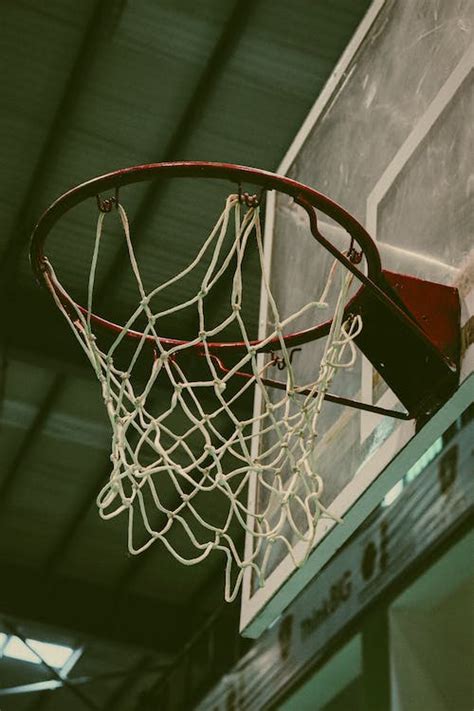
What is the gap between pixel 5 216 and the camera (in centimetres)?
617

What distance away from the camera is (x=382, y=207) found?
335cm

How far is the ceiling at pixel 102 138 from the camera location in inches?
205

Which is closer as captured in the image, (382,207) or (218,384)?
(218,384)

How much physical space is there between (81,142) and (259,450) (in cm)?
268

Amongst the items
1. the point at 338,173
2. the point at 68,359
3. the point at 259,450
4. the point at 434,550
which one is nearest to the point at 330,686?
the point at 434,550

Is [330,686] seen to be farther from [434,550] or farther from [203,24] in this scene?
[203,24]

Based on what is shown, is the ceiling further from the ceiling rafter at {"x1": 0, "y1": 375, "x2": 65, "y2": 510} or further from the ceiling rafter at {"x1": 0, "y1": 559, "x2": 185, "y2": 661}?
the ceiling rafter at {"x1": 0, "y1": 559, "x2": 185, "y2": 661}

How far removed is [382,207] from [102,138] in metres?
2.72

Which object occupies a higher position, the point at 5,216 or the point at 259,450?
the point at 5,216

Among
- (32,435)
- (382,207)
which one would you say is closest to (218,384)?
(382,207)

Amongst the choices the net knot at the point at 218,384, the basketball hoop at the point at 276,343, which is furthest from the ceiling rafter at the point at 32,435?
the net knot at the point at 218,384

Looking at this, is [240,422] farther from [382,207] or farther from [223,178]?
[223,178]

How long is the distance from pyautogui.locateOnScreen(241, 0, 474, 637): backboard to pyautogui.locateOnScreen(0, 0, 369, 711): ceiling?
134 cm

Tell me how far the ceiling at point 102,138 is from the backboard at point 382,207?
52.9 inches
